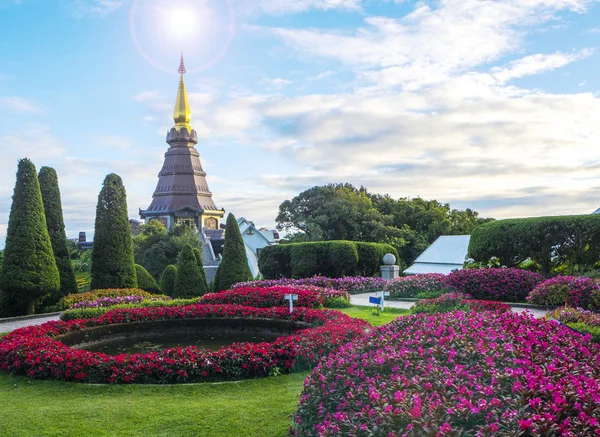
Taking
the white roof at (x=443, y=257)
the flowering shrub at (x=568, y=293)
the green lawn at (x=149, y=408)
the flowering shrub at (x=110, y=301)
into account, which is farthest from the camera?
the white roof at (x=443, y=257)

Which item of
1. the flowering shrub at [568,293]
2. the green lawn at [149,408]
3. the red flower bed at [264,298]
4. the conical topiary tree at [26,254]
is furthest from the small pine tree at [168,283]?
the green lawn at [149,408]

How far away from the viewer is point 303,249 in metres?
21.7

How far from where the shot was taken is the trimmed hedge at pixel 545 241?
15789 mm

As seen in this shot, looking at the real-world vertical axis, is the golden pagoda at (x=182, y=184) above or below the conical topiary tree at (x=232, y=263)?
above

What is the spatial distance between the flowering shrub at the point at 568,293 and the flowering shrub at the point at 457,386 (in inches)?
287

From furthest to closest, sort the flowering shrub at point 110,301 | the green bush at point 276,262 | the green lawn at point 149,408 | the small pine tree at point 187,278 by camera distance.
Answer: the green bush at point 276,262, the small pine tree at point 187,278, the flowering shrub at point 110,301, the green lawn at point 149,408

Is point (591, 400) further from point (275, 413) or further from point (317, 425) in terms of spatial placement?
point (275, 413)

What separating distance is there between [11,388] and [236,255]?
40.6ft

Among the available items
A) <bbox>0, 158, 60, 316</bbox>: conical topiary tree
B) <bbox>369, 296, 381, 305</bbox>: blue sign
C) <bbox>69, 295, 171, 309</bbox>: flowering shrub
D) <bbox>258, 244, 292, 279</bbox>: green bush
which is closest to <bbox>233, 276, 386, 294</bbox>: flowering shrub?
<bbox>258, 244, 292, 279</bbox>: green bush

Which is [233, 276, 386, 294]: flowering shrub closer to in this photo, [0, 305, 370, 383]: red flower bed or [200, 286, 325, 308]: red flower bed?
[200, 286, 325, 308]: red flower bed

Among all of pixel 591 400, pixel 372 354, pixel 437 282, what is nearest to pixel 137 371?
pixel 372 354

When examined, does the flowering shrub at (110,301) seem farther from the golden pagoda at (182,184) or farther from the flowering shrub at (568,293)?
the golden pagoda at (182,184)

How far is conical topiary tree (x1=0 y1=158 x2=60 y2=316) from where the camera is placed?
47.0ft

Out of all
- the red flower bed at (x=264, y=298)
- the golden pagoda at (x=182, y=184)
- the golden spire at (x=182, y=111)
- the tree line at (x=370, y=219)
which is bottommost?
the red flower bed at (x=264, y=298)
